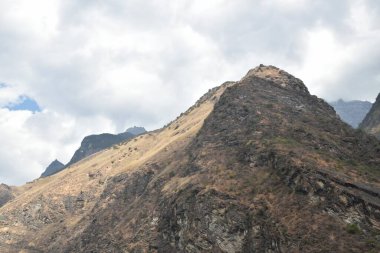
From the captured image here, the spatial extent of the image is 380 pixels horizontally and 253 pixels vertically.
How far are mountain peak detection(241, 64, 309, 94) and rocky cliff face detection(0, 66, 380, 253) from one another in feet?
1.14

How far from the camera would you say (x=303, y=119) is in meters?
91.6

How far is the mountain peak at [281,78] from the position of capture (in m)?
113

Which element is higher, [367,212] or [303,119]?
[303,119]

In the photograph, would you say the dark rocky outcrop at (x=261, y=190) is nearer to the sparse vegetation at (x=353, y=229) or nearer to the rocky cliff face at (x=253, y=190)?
the sparse vegetation at (x=353, y=229)

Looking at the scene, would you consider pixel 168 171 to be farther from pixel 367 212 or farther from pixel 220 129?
pixel 367 212

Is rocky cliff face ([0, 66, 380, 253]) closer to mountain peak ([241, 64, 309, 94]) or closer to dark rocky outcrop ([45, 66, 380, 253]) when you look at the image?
dark rocky outcrop ([45, 66, 380, 253])

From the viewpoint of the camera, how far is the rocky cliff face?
58.5 meters

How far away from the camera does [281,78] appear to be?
383 ft

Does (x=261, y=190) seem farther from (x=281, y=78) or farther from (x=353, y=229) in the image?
(x=281, y=78)

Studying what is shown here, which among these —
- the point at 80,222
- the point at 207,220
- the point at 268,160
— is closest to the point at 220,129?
the point at 268,160

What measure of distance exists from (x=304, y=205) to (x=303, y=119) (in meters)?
33.7

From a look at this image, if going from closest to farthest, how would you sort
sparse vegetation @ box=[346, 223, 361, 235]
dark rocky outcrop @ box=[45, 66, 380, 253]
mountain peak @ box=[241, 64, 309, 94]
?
sparse vegetation @ box=[346, 223, 361, 235] → dark rocky outcrop @ box=[45, 66, 380, 253] → mountain peak @ box=[241, 64, 309, 94]

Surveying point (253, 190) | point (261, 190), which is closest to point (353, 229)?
point (261, 190)

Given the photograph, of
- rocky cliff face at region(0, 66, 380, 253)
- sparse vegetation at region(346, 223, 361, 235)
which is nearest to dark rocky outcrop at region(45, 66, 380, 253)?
sparse vegetation at region(346, 223, 361, 235)
